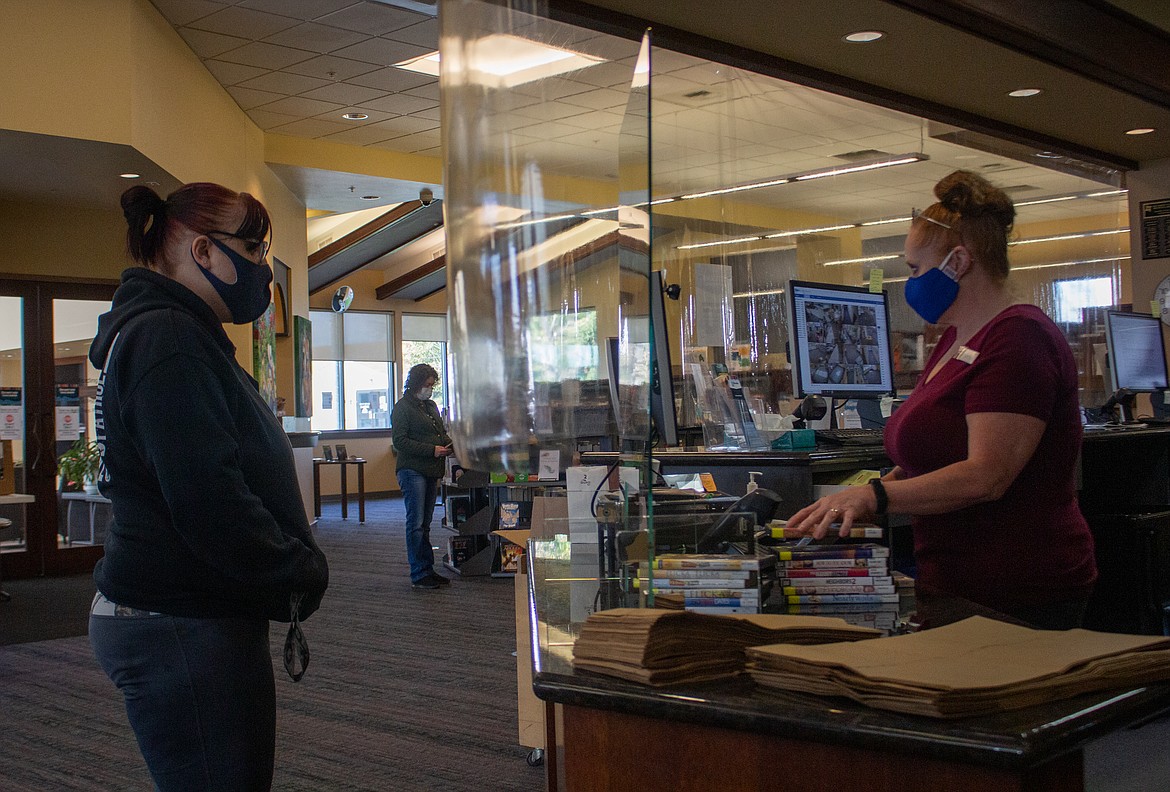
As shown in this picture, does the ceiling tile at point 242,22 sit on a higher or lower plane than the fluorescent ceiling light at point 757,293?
higher

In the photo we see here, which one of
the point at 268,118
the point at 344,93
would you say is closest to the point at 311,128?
the point at 268,118

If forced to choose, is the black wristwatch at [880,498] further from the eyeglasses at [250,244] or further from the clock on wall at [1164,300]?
the clock on wall at [1164,300]

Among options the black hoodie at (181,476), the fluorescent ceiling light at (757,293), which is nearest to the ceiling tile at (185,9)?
the fluorescent ceiling light at (757,293)

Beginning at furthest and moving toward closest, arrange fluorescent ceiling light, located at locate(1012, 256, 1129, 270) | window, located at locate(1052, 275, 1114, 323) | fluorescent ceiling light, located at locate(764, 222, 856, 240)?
fluorescent ceiling light, located at locate(764, 222, 856, 240)
window, located at locate(1052, 275, 1114, 323)
fluorescent ceiling light, located at locate(1012, 256, 1129, 270)

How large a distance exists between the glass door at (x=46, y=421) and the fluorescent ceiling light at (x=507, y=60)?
24.4ft

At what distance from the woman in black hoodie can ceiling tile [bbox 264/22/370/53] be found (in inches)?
213

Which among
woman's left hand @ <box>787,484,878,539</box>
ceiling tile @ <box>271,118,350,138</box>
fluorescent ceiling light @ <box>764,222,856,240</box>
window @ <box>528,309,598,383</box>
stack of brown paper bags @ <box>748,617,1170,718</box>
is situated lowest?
stack of brown paper bags @ <box>748,617,1170,718</box>

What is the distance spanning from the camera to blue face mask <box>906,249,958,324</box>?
68.2 inches

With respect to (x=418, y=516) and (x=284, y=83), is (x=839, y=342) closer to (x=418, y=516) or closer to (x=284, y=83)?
(x=418, y=516)

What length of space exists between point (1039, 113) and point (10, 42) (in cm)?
582

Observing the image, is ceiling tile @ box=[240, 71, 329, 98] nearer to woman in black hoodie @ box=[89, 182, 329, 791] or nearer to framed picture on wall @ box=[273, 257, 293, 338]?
framed picture on wall @ box=[273, 257, 293, 338]

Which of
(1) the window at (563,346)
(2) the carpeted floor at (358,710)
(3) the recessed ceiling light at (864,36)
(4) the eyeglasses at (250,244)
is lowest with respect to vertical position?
(2) the carpeted floor at (358,710)

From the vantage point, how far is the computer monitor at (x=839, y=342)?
136 inches

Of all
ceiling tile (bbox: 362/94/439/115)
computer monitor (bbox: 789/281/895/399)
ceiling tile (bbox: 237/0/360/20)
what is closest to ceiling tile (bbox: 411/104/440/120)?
ceiling tile (bbox: 362/94/439/115)
